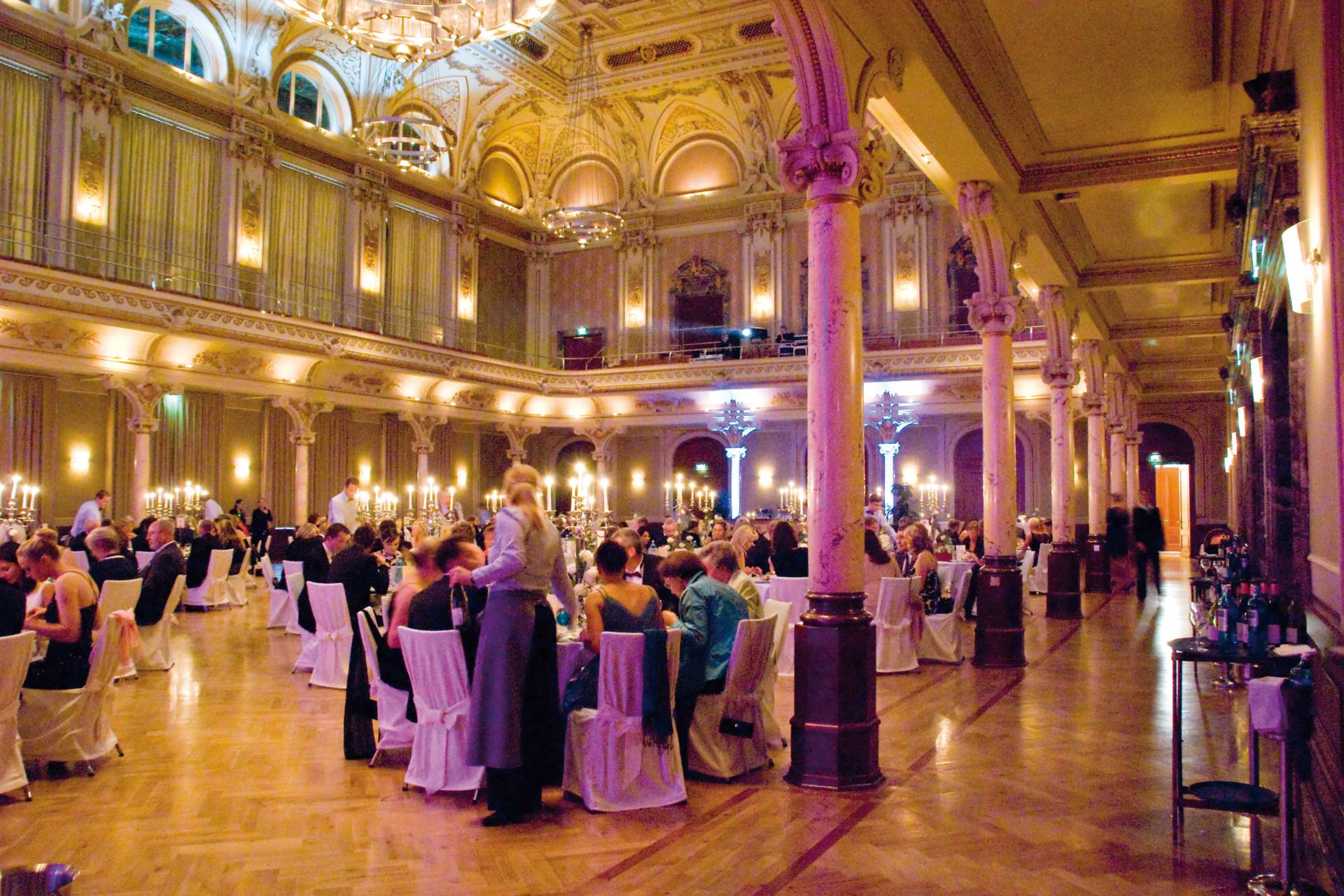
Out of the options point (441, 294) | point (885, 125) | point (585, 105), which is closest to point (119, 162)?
point (441, 294)

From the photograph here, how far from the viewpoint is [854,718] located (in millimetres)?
4285

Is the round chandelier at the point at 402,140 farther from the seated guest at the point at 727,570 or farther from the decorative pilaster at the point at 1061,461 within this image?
the seated guest at the point at 727,570

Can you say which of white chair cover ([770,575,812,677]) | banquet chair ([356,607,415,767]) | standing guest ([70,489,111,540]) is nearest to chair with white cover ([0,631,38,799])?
banquet chair ([356,607,415,767])

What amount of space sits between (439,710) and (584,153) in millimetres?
20324

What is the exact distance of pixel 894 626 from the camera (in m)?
7.08

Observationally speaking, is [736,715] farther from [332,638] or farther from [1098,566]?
[1098,566]

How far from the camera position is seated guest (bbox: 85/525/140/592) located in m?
6.52

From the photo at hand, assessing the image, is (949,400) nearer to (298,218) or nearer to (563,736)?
(298,218)

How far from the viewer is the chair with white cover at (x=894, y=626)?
7.04 m

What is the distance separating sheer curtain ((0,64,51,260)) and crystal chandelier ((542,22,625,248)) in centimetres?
727

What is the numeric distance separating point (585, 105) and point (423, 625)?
18.7 metres

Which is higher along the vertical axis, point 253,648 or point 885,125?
point 885,125

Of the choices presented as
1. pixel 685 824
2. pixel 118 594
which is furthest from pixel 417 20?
pixel 685 824

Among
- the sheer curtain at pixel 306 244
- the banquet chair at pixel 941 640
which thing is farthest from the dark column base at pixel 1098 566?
the sheer curtain at pixel 306 244
